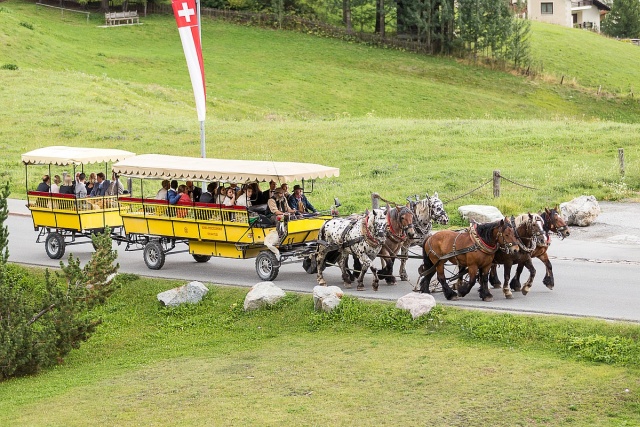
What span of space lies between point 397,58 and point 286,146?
122 ft

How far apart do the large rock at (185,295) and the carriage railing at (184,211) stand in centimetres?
173

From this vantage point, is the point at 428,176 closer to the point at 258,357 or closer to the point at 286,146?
the point at 286,146

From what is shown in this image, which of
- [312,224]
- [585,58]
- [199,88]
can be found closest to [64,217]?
[199,88]

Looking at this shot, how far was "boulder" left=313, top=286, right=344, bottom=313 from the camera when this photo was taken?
759 inches

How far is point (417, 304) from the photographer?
1844 cm

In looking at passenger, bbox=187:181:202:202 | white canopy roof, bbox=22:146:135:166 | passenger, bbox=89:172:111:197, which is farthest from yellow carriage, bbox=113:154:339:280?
passenger, bbox=89:172:111:197

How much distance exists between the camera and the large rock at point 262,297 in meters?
20.0

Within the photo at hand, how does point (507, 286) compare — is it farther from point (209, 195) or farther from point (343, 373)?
point (209, 195)

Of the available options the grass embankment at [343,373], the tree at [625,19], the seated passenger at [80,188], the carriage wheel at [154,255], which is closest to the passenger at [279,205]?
the grass embankment at [343,373]

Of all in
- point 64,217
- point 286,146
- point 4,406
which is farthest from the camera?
point 286,146

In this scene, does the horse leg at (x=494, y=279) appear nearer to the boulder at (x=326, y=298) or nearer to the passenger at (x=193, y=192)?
the boulder at (x=326, y=298)

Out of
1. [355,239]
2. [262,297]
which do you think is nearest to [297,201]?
[355,239]

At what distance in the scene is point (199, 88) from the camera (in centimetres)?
2648

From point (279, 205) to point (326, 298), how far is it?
342 centimetres
